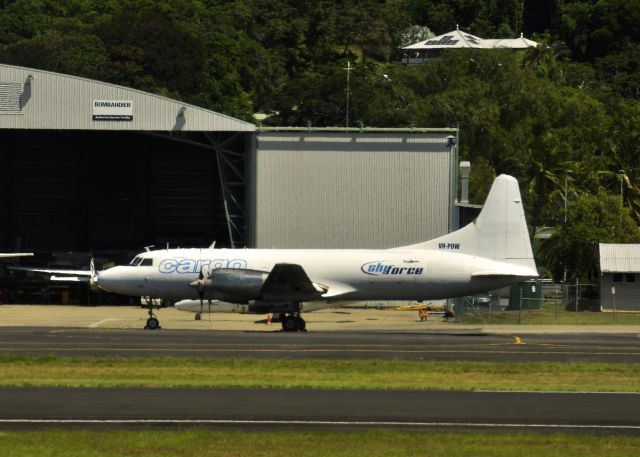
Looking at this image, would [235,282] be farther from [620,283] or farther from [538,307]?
[620,283]

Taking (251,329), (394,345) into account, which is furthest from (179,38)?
(394,345)

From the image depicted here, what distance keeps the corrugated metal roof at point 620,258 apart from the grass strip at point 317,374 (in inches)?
1122

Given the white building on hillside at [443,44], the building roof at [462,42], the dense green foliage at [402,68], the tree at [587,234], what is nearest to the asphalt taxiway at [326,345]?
the tree at [587,234]

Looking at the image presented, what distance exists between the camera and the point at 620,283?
61.0m

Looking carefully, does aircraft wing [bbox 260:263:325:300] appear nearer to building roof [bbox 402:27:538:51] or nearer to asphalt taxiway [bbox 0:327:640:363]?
asphalt taxiway [bbox 0:327:640:363]

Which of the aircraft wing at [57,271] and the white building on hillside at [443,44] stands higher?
the white building on hillside at [443,44]

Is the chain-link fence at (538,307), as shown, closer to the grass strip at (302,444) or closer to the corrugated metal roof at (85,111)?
the corrugated metal roof at (85,111)

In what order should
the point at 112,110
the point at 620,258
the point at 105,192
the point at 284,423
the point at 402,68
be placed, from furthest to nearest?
the point at 402,68 → the point at 105,192 → the point at 112,110 → the point at 620,258 → the point at 284,423

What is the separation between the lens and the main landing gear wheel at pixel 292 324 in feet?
Answer: 155

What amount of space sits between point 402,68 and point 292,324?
8974cm

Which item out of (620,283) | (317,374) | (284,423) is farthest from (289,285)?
(284,423)

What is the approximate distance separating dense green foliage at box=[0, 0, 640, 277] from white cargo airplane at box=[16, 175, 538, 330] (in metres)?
22.6

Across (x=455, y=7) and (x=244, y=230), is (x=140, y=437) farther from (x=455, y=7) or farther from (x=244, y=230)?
(x=455, y=7)

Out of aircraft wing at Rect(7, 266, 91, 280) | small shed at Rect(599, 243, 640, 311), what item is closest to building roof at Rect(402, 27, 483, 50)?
aircraft wing at Rect(7, 266, 91, 280)
